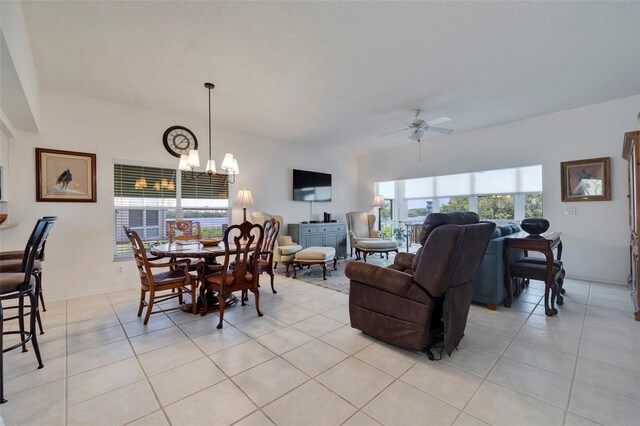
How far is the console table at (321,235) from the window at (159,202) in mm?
1459

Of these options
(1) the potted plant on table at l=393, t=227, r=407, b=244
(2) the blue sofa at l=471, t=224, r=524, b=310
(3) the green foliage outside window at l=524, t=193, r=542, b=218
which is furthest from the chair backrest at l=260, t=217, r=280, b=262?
(3) the green foliage outside window at l=524, t=193, r=542, b=218

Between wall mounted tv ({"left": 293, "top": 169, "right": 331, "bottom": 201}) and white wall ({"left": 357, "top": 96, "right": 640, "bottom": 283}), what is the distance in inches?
116

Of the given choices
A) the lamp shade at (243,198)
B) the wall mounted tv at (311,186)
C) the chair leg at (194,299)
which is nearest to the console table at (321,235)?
the wall mounted tv at (311,186)

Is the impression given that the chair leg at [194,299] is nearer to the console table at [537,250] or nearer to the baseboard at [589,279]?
the console table at [537,250]

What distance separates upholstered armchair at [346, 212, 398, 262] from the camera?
5691 millimetres

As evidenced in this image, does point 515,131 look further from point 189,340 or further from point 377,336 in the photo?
point 189,340

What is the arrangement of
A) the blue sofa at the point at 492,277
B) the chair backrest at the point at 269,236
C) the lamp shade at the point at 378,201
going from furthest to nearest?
the lamp shade at the point at 378,201, the chair backrest at the point at 269,236, the blue sofa at the point at 492,277

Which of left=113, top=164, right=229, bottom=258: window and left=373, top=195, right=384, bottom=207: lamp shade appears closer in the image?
left=113, top=164, right=229, bottom=258: window

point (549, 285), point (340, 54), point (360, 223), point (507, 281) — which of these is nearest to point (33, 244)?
point (340, 54)

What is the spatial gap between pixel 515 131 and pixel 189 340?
593 centimetres

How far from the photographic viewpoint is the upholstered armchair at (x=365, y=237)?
18.7 ft

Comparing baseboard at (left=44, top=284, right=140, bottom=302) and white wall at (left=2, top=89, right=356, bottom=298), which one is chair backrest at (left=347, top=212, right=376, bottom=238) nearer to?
white wall at (left=2, top=89, right=356, bottom=298)

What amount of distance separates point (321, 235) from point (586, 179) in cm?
464

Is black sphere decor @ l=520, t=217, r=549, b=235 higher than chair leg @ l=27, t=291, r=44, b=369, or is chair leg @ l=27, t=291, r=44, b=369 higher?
black sphere decor @ l=520, t=217, r=549, b=235
